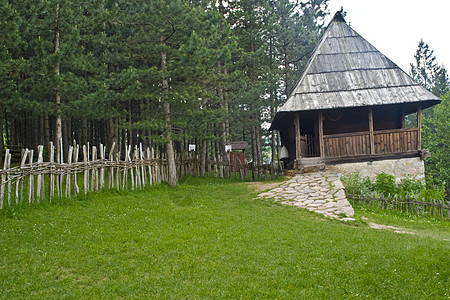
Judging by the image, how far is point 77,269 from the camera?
16.9ft

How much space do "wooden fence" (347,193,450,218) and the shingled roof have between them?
4702 mm

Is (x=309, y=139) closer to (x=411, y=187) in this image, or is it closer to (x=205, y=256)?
(x=411, y=187)

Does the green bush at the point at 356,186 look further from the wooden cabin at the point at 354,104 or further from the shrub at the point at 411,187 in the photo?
the wooden cabin at the point at 354,104

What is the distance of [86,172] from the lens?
10203 millimetres

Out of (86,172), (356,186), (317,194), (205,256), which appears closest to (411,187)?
(356,186)

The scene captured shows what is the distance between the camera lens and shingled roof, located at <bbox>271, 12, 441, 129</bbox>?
1499 centimetres

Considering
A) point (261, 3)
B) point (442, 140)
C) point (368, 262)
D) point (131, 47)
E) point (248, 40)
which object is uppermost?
point (261, 3)

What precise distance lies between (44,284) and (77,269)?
0.54 metres

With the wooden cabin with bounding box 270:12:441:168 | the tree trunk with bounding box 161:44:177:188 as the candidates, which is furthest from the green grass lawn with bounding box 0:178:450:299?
the wooden cabin with bounding box 270:12:441:168

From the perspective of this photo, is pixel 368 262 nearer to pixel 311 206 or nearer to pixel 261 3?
pixel 311 206

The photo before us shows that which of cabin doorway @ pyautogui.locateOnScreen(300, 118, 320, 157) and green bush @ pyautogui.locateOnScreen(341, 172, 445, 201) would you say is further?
cabin doorway @ pyautogui.locateOnScreen(300, 118, 320, 157)

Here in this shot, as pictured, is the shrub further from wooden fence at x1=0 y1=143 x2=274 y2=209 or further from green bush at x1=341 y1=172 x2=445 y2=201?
wooden fence at x1=0 y1=143 x2=274 y2=209

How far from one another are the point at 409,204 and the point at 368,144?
4755mm

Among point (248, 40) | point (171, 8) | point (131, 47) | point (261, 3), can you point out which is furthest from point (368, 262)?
point (261, 3)
